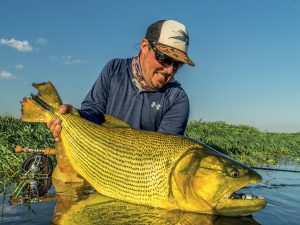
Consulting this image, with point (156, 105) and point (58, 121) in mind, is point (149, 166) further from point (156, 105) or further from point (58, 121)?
point (156, 105)

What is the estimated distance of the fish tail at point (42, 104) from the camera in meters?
4.67

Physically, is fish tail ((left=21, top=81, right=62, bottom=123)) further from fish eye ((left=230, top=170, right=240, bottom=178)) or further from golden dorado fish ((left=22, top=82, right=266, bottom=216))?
fish eye ((left=230, top=170, right=240, bottom=178))

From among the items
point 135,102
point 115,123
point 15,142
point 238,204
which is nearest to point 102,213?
point 115,123

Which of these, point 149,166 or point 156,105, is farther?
point 156,105

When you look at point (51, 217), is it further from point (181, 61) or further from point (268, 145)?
point (268, 145)

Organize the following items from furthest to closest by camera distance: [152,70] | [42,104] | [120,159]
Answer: [152,70] → [42,104] → [120,159]

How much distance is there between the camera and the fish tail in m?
4.67

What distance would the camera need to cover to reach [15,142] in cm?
752

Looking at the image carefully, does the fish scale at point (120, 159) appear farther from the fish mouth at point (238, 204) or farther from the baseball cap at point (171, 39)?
the baseball cap at point (171, 39)

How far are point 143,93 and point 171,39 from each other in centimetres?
90

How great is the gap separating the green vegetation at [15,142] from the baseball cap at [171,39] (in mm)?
2580

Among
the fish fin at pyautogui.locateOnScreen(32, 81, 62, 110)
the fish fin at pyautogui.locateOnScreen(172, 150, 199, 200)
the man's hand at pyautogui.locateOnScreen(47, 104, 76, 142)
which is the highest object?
the fish fin at pyautogui.locateOnScreen(32, 81, 62, 110)

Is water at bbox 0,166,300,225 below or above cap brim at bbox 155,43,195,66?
below

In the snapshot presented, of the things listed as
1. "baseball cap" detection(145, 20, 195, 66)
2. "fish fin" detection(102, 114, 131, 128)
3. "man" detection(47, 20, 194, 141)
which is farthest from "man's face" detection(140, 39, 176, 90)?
"fish fin" detection(102, 114, 131, 128)
